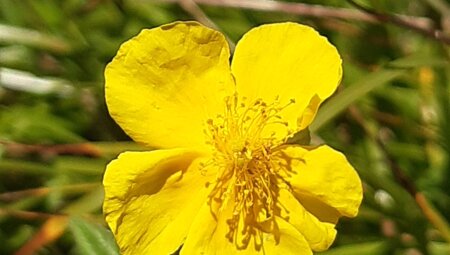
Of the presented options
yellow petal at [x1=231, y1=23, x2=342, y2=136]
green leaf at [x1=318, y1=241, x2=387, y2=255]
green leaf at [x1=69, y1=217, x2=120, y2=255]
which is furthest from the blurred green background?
yellow petal at [x1=231, y1=23, x2=342, y2=136]

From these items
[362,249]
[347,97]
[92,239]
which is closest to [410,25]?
[347,97]

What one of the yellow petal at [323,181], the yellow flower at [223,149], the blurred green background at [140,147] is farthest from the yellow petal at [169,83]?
the blurred green background at [140,147]

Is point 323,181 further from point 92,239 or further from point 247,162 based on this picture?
point 92,239

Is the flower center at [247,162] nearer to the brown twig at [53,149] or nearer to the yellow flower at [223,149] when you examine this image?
the yellow flower at [223,149]

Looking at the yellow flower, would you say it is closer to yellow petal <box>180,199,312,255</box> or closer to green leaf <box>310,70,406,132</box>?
yellow petal <box>180,199,312,255</box>

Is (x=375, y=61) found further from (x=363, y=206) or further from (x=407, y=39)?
(x=363, y=206)

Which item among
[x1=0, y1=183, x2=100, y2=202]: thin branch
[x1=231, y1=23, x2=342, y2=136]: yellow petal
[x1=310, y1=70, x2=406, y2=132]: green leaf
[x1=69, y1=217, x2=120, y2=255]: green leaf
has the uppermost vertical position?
[x1=231, y1=23, x2=342, y2=136]: yellow petal
